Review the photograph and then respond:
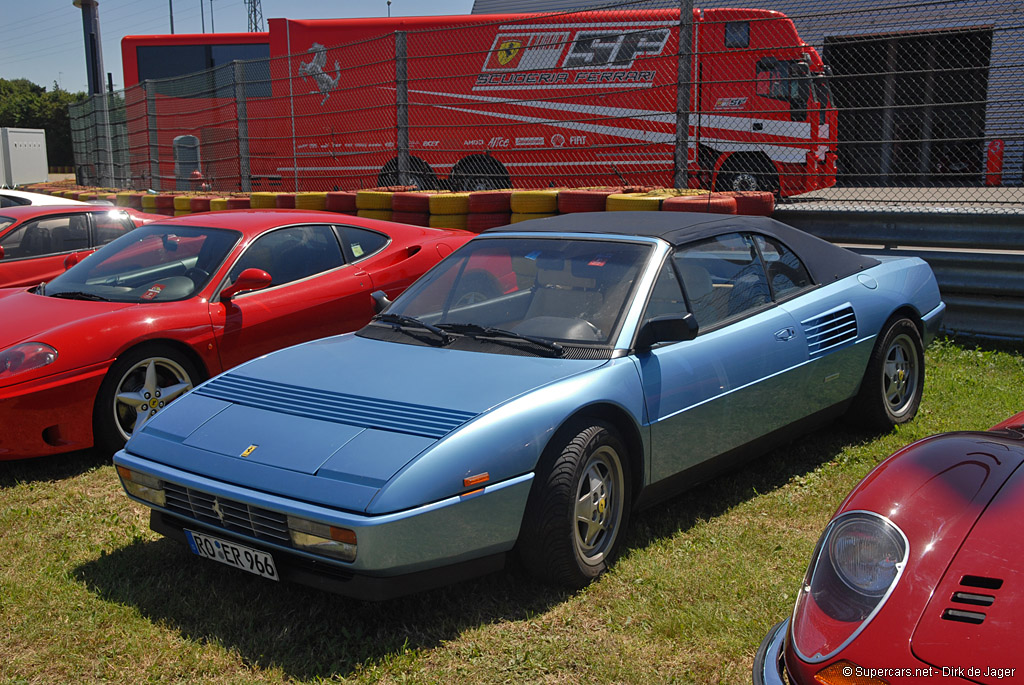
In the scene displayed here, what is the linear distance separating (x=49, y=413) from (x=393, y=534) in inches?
104

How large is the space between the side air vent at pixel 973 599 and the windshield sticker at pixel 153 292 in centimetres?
450

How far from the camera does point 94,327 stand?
184 inches

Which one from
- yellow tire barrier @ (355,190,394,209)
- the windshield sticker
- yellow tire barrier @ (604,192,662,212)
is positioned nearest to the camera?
the windshield sticker

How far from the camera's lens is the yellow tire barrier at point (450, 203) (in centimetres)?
794

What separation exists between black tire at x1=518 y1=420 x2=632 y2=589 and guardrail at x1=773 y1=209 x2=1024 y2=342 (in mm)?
3798

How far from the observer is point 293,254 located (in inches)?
223

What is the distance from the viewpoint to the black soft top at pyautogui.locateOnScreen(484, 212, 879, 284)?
405 cm

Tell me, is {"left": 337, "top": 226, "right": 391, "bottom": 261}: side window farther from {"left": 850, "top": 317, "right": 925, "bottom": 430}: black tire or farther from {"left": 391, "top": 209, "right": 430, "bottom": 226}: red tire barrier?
{"left": 850, "top": 317, "right": 925, "bottom": 430}: black tire

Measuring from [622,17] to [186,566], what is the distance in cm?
1062

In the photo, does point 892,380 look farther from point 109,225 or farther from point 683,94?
point 109,225

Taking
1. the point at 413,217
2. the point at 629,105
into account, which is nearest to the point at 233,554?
the point at 413,217

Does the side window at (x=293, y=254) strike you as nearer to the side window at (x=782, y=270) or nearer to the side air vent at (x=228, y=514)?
the side air vent at (x=228, y=514)

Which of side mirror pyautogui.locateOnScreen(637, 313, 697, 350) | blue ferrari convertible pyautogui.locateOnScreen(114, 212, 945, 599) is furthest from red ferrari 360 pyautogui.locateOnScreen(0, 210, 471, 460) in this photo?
side mirror pyautogui.locateOnScreen(637, 313, 697, 350)

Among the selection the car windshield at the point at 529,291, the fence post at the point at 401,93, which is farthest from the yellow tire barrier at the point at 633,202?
the fence post at the point at 401,93
